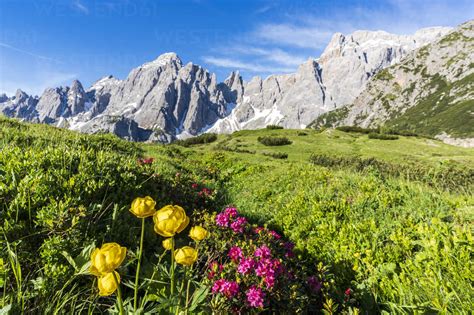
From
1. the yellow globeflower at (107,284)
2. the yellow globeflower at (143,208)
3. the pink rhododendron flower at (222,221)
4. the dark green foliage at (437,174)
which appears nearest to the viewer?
the yellow globeflower at (107,284)

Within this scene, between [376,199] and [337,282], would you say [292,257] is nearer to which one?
[337,282]

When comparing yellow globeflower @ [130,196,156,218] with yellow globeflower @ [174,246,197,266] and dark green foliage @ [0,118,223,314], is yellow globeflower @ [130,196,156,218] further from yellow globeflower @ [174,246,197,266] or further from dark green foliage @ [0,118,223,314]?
dark green foliage @ [0,118,223,314]

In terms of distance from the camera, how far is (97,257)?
160 centimetres

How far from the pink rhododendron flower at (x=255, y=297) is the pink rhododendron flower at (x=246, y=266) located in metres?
0.30

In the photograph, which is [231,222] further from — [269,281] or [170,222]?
[170,222]

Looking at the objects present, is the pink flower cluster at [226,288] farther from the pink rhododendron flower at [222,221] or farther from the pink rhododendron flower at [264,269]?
the pink rhododendron flower at [222,221]

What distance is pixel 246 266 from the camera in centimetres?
375

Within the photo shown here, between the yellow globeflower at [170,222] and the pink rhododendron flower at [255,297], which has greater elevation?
the yellow globeflower at [170,222]

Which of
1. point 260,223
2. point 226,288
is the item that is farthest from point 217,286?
point 260,223

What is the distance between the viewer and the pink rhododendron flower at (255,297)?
10.8ft

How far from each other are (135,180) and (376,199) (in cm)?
634

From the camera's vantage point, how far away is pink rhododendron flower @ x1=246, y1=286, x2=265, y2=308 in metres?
3.31

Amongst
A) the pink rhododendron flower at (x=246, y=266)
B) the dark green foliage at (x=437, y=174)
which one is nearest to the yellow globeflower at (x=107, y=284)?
the pink rhododendron flower at (x=246, y=266)

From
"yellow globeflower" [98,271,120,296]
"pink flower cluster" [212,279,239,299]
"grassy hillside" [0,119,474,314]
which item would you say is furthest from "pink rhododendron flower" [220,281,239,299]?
Answer: "yellow globeflower" [98,271,120,296]
